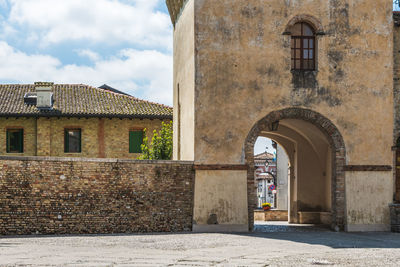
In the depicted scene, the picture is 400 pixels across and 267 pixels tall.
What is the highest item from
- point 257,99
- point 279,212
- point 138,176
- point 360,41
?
point 360,41

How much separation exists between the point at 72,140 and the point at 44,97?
119 inches

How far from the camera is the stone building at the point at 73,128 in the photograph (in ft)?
113

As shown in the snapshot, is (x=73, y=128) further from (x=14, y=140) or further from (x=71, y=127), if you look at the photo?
(x=14, y=140)

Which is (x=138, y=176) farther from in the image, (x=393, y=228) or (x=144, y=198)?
(x=393, y=228)

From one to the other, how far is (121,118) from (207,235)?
757 inches

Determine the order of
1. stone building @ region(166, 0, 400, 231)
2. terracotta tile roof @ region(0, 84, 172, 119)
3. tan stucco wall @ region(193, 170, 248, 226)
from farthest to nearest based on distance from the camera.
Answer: terracotta tile roof @ region(0, 84, 172, 119), stone building @ region(166, 0, 400, 231), tan stucco wall @ region(193, 170, 248, 226)

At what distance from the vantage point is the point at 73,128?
35.0 meters

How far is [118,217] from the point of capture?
17.4m

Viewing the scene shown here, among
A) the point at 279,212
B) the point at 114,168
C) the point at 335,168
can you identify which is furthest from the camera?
the point at 279,212

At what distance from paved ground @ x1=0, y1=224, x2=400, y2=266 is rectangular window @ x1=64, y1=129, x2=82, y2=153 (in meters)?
19.2

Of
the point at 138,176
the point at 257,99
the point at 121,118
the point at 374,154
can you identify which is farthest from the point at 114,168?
the point at 121,118

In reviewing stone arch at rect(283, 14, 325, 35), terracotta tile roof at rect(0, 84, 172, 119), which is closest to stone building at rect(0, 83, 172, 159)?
A: terracotta tile roof at rect(0, 84, 172, 119)

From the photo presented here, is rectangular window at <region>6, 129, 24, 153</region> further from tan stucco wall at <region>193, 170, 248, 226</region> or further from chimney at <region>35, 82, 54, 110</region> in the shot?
tan stucco wall at <region>193, 170, 248, 226</region>

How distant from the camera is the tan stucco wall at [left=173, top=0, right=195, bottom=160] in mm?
18984
